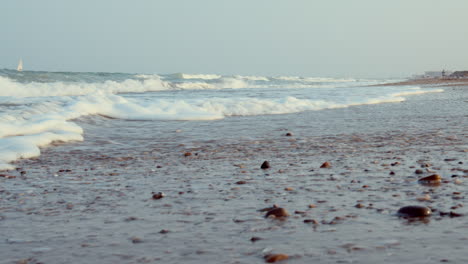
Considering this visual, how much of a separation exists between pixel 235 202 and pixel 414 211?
2.94ft

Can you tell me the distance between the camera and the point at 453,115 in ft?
27.1

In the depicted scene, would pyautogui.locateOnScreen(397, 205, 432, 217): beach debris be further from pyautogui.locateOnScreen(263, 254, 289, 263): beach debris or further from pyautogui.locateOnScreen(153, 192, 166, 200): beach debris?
pyautogui.locateOnScreen(153, 192, 166, 200): beach debris

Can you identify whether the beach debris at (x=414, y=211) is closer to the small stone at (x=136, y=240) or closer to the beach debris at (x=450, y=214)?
the beach debris at (x=450, y=214)

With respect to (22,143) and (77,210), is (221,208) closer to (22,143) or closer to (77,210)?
(77,210)

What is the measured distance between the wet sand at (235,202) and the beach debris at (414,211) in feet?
0.13

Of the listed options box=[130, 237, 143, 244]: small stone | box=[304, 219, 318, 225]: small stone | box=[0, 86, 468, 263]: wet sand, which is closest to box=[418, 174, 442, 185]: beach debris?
box=[0, 86, 468, 263]: wet sand

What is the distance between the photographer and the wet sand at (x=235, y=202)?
1.92m

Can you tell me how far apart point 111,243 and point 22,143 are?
3.24 m

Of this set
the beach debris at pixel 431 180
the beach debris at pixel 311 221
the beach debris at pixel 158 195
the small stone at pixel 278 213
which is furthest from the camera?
the beach debris at pixel 431 180

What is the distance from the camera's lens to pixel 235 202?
2.73 metres

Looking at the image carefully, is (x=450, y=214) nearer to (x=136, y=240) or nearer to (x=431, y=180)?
(x=431, y=180)

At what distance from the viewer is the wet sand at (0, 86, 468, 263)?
1.92 metres

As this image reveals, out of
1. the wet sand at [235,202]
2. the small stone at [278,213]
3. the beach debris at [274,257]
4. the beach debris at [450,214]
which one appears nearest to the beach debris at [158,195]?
the wet sand at [235,202]

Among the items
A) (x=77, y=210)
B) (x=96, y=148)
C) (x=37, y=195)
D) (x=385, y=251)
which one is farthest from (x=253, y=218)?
(x=96, y=148)
